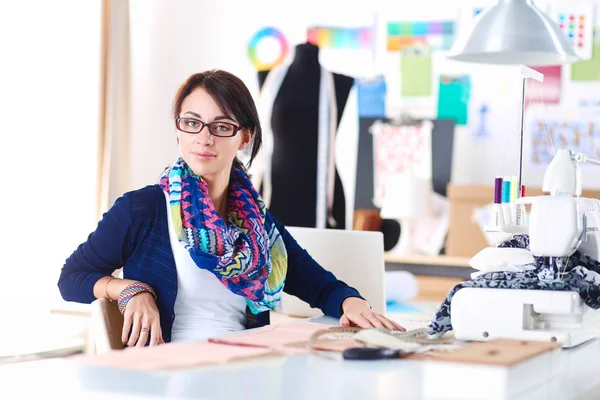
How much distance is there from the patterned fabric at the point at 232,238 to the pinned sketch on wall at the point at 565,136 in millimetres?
3209

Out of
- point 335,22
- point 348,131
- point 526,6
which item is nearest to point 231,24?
point 335,22

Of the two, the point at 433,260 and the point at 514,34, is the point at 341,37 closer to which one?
the point at 433,260

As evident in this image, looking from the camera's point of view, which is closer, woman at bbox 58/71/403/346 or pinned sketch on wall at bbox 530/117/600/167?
woman at bbox 58/71/403/346

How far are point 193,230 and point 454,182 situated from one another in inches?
136

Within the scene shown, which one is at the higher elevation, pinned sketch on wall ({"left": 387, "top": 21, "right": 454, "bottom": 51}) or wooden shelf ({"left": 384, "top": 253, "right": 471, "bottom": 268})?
pinned sketch on wall ({"left": 387, "top": 21, "right": 454, "bottom": 51})

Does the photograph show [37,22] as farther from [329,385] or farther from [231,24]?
[329,385]

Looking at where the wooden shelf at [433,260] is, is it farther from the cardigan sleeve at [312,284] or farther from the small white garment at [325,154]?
the cardigan sleeve at [312,284]

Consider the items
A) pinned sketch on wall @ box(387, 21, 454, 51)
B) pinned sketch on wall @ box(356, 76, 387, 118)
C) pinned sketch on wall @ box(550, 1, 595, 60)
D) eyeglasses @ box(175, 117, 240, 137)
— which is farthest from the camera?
pinned sketch on wall @ box(356, 76, 387, 118)

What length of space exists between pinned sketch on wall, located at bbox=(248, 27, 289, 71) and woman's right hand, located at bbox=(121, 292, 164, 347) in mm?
3902

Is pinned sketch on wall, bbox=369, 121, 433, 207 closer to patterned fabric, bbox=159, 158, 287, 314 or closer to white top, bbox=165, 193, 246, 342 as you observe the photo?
patterned fabric, bbox=159, 158, 287, 314

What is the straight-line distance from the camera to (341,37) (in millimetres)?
5652

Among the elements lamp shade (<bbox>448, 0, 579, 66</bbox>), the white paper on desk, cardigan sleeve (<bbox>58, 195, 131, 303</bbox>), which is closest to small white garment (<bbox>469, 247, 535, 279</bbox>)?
cardigan sleeve (<bbox>58, 195, 131, 303</bbox>)

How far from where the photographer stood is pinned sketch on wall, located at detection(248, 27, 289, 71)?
18.8 ft

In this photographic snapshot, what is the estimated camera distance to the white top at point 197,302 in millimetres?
2098
